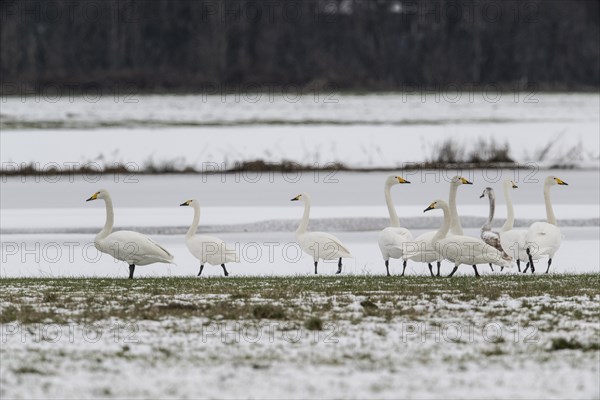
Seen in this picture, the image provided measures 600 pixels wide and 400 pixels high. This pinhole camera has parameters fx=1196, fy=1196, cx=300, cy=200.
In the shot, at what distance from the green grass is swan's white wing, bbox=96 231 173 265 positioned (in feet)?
1.52

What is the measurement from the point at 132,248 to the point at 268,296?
3256mm

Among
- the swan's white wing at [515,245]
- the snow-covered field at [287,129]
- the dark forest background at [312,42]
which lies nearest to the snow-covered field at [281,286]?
the snow-covered field at [287,129]

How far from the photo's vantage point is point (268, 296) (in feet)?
32.7

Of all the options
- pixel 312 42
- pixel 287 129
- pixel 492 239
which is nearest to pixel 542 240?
pixel 492 239

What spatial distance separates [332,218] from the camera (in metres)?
20.5

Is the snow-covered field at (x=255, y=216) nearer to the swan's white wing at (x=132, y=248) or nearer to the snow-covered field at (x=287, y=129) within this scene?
the swan's white wing at (x=132, y=248)

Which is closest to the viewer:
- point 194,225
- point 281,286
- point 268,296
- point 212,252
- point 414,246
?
point 268,296

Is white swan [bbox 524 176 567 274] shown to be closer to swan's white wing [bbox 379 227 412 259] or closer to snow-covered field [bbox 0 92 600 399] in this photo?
snow-covered field [bbox 0 92 600 399]

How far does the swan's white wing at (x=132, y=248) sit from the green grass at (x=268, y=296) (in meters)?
0.46

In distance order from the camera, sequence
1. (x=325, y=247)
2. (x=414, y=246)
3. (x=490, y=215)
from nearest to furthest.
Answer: (x=414, y=246), (x=325, y=247), (x=490, y=215)

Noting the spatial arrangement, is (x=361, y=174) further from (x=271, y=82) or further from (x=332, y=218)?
(x=271, y=82)

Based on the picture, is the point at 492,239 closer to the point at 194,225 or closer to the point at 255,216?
the point at 194,225

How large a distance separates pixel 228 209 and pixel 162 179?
6011 mm

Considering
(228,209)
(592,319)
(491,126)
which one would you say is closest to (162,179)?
(228,209)
